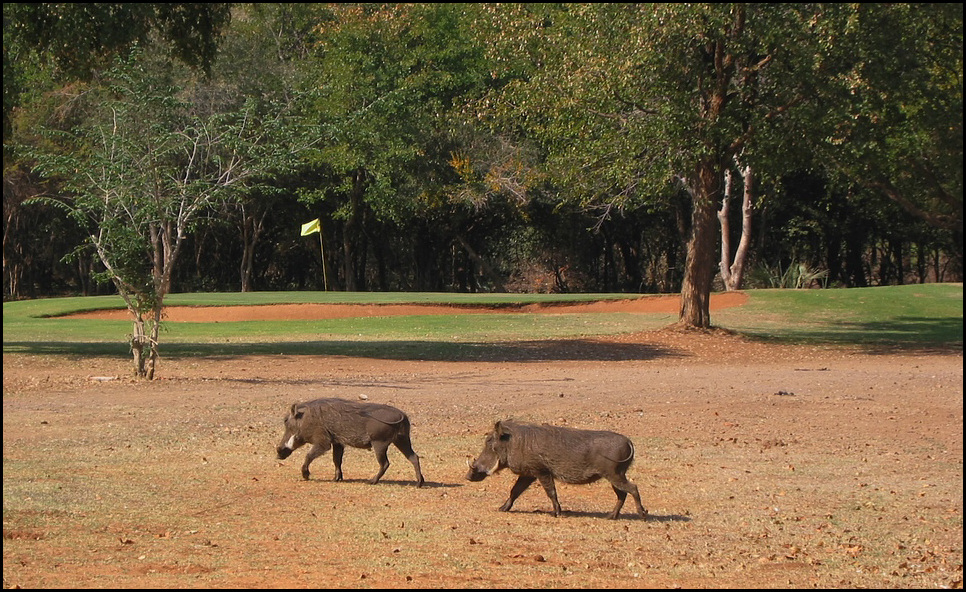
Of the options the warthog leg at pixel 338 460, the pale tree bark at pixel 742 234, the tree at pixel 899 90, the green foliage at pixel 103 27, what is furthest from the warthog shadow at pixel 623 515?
the pale tree bark at pixel 742 234

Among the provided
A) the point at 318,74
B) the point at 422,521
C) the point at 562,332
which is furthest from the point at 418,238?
the point at 422,521

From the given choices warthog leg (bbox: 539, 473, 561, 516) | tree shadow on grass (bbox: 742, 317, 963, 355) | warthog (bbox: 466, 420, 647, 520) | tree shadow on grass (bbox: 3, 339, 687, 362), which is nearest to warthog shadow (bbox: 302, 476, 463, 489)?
warthog (bbox: 466, 420, 647, 520)

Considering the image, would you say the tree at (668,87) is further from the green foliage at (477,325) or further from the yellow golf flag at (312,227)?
the yellow golf flag at (312,227)

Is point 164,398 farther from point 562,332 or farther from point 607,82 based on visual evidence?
point 562,332

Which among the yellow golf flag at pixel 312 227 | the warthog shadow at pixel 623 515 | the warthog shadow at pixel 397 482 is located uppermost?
the yellow golf flag at pixel 312 227

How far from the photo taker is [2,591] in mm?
6652

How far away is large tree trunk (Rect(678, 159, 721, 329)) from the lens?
2509 centimetres

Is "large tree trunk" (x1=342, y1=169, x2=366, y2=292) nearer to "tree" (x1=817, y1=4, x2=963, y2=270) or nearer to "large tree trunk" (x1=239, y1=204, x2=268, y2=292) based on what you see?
"large tree trunk" (x1=239, y1=204, x2=268, y2=292)

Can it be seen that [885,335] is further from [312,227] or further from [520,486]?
[520,486]

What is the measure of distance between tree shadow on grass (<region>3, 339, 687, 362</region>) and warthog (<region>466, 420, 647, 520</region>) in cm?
1352

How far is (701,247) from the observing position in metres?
26.2

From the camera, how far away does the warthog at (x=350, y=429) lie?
32.5ft

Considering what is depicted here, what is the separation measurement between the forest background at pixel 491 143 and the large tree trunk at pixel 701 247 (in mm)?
82

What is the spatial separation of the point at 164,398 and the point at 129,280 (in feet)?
7.81
